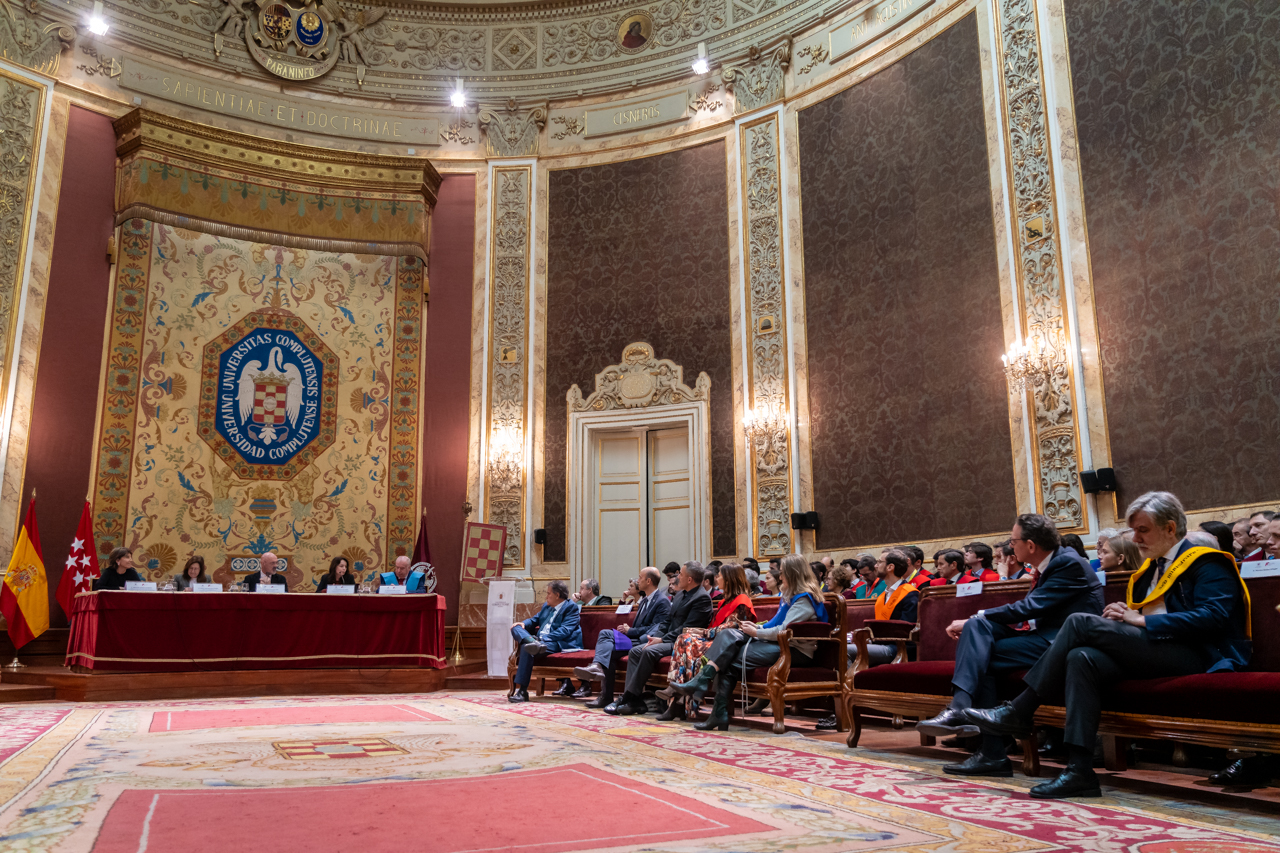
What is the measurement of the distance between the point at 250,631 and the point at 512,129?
714 cm

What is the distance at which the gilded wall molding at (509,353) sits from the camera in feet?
37.9

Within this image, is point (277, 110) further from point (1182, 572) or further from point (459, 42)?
point (1182, 572)

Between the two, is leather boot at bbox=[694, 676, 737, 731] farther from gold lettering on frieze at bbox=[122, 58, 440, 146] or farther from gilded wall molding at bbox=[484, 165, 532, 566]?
gold lettering on frieze at bbox=[122, 58, 440, 146]

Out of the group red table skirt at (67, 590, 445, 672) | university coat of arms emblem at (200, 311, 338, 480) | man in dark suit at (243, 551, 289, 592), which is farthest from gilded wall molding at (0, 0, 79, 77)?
red table skirt at (67, 590, 445, 672)

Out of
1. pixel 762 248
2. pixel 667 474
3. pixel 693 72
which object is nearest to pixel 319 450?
pixel 667 474

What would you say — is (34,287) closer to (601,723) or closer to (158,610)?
(158,610)

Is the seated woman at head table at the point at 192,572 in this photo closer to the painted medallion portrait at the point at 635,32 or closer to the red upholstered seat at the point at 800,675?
the red upholstered seat at the point at 800,675

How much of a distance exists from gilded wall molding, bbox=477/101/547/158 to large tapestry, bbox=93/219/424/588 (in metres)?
1.90

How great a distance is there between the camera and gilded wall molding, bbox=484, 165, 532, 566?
37.9 feet

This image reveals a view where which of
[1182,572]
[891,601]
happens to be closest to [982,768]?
[1182,572]

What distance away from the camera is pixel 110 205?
35.5ft

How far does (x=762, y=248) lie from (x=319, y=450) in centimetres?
570

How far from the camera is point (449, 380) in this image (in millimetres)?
11922

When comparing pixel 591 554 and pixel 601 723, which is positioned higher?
pixel 591 554
